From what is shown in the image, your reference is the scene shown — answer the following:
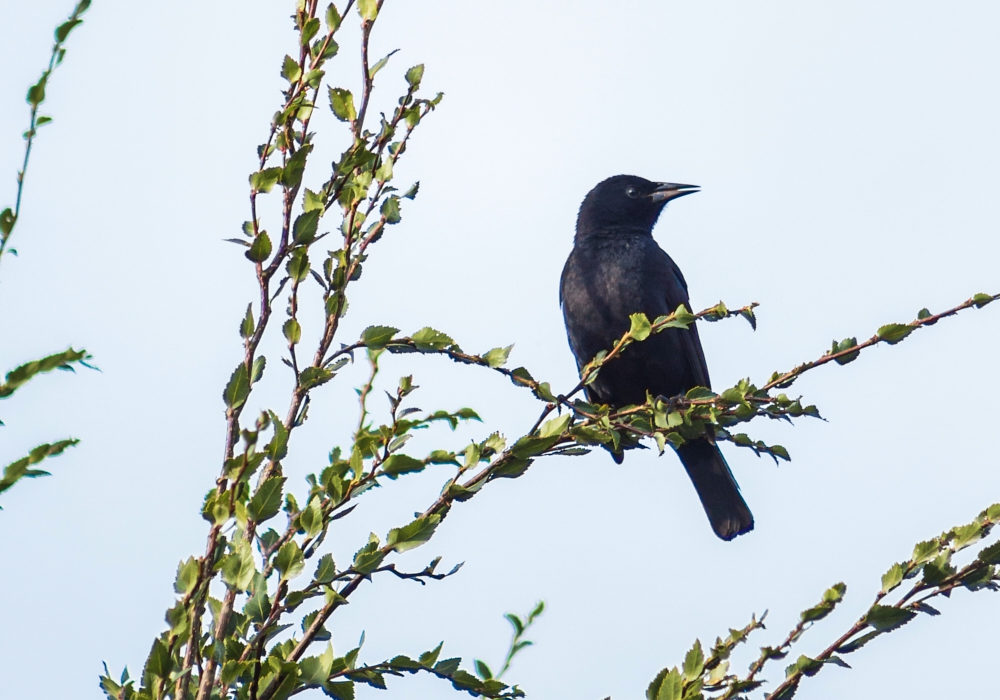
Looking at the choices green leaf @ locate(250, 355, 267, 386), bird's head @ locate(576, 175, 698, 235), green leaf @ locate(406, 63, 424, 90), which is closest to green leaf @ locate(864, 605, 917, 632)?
green leaf @ locate(250, 355, 267, 386)

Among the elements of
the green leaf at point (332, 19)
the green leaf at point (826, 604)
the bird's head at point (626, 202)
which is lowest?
the green leaf at point (826, 604)

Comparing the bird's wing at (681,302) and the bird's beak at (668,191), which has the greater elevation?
the bird's beak at (668,191)

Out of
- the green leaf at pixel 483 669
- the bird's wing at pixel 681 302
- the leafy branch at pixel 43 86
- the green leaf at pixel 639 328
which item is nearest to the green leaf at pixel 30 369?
the leafy branch at pixel 43 86

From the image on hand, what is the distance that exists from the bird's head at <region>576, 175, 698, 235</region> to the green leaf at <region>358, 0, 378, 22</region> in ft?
12.5

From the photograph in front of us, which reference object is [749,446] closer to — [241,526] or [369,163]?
[369,163]

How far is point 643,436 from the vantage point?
2.70 meters

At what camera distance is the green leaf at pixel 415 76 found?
8.30 ft

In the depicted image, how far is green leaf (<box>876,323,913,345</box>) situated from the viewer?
252cm

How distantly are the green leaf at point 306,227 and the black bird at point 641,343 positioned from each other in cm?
339

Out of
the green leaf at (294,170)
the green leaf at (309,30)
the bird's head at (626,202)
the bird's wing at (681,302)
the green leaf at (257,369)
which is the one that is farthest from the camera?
the bird's head at (626,202)

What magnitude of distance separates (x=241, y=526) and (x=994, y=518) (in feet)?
5.10

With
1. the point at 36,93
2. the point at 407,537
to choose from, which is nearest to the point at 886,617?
the point at 407,537

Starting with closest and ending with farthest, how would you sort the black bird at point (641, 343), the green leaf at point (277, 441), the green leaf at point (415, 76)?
the green leaf at point (277, 441) → the green leaf at point (415, 76) → the black bird at point (641, 343)

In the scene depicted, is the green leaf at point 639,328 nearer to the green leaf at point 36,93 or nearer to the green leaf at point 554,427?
the green leaf at point 554,427
